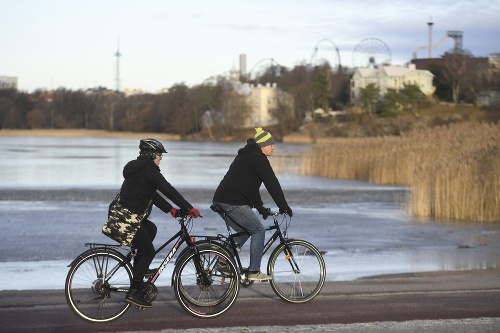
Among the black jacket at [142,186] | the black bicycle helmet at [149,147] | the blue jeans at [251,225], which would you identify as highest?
the black bicycle helmet at [149,147]

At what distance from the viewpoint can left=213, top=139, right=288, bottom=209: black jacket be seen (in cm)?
979

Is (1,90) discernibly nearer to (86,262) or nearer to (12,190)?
(12,190)

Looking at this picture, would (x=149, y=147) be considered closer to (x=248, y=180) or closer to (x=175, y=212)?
(x=175, y=212)

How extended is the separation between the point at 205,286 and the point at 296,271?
1.26 meters

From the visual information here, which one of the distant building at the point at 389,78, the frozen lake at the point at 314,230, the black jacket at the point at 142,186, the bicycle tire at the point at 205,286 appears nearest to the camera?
the black jacket at the point at 142,186

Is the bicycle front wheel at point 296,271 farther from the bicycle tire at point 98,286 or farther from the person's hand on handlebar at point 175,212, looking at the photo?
the bicycle tire at point 98,286

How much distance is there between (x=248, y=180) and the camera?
32.2 feet

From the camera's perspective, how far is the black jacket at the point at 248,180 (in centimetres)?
979

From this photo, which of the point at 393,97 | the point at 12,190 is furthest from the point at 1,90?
the point at 12,190

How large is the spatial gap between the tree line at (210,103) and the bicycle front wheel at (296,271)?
347ft

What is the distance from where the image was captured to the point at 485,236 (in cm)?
1838

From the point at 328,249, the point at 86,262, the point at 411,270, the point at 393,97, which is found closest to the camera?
the point at 86,262

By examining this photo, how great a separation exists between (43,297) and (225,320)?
8.03ft

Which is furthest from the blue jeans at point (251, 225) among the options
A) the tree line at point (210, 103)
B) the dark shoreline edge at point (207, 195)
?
the tree line at point (210, 103)
